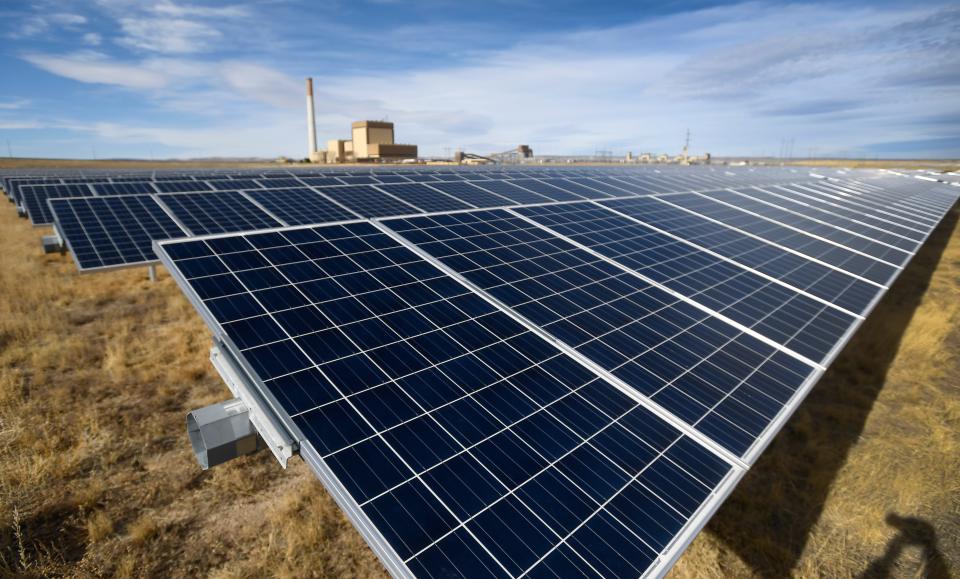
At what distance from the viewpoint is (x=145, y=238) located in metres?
16.2

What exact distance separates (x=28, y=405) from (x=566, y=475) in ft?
50.7

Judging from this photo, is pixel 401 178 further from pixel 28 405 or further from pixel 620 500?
pixel 620 500

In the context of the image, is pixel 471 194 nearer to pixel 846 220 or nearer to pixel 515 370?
pixel 515 370

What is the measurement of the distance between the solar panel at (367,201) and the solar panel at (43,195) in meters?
12.4

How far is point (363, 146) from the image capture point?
11938 centimetres

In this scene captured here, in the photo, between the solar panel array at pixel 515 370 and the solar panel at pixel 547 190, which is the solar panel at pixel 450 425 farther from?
the solar panel at pixel 547 190

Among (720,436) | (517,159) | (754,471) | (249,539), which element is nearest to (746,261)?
(754,471)

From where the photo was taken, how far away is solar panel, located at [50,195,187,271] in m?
15.0

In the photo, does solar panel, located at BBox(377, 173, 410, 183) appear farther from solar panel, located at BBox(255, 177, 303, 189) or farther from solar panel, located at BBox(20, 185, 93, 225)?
solar panel, located at BBox(20, 185, 93, 225)

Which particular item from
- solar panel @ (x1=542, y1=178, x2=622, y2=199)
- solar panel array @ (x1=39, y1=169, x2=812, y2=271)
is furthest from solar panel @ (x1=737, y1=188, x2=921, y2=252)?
solar panel @ (x1=542, y1=178, x2=622, y2=199)

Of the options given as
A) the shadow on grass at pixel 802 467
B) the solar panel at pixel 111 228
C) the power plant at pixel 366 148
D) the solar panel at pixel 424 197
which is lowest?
the shadow on grass at pixel 802 467

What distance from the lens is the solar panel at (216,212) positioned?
15.5m

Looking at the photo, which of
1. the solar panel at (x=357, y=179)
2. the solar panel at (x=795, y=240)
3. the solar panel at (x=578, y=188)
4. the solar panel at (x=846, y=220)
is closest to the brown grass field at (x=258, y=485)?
the solar panel at (x=795, y=240)

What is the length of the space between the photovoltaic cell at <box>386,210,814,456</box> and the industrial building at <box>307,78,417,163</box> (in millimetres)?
114050
